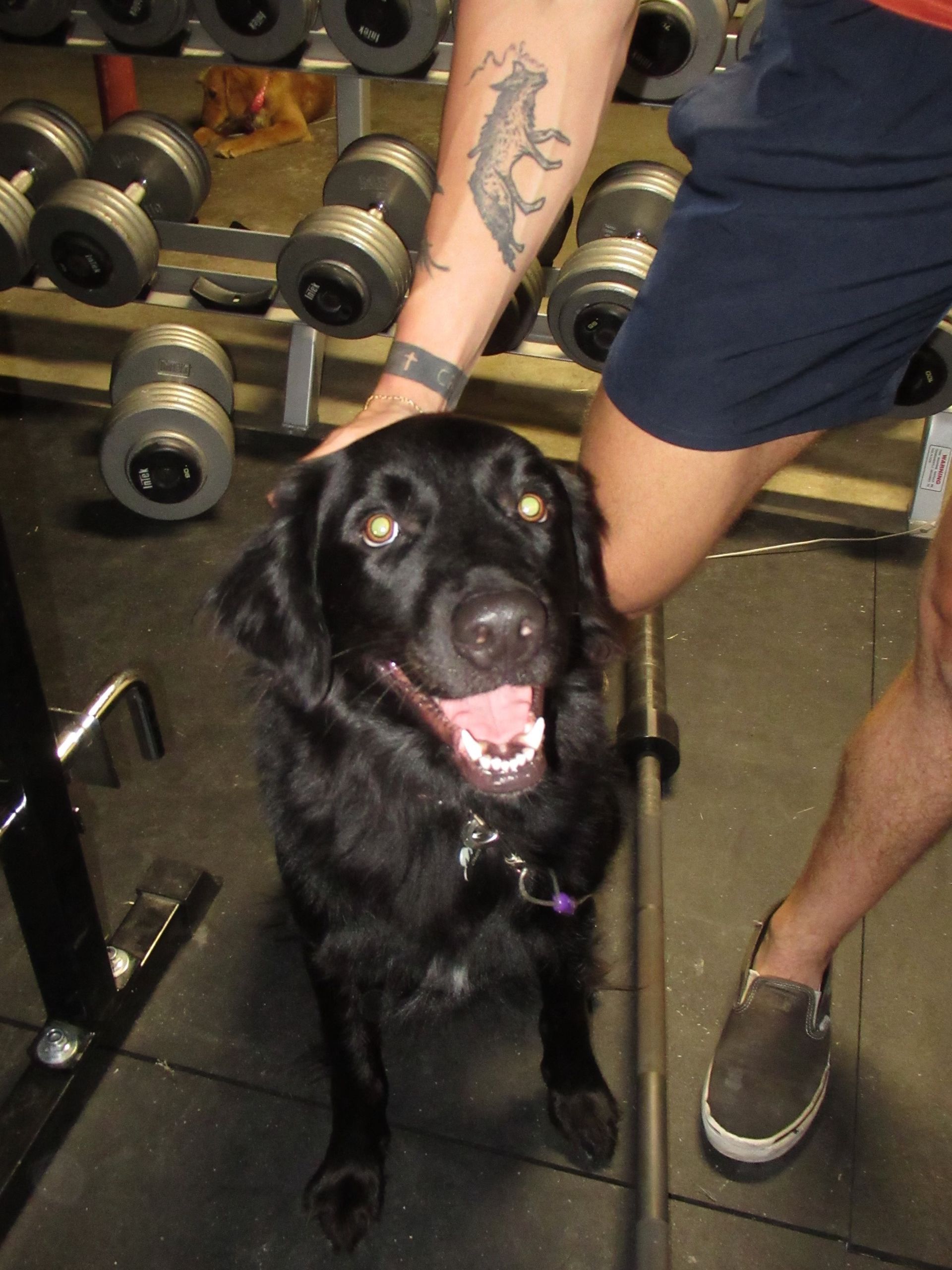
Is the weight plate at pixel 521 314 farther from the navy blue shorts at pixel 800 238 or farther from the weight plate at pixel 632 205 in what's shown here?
the navy blue shorts at pixel 800 238

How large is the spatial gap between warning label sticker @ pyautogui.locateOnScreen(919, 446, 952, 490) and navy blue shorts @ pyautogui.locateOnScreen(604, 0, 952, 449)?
1.50 m

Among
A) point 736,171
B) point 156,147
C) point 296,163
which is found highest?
point 736,171

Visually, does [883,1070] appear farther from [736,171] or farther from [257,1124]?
[736,171]

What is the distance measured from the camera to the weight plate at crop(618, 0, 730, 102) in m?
2.23

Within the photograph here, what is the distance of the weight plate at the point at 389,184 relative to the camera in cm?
266

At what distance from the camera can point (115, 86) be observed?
13.0ft

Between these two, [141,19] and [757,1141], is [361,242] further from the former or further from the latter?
[757,1141]

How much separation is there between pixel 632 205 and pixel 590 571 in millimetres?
1471

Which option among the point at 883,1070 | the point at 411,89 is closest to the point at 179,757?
the point at 883,1070

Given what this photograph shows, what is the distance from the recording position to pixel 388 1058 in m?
1.67

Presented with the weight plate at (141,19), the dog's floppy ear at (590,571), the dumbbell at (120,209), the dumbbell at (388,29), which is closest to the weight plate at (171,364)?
the dumbbell at (120,209)

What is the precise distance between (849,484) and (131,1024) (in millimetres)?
2386

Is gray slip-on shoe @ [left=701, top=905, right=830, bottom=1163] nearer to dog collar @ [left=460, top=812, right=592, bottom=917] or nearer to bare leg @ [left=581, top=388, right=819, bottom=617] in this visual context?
dog collar @ [left=460, top=812, right=592, bottom=917]

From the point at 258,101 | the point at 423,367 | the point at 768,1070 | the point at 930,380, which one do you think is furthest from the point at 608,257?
the point at 258,101
